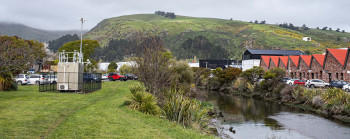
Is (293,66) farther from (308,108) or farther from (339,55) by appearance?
(308,108)

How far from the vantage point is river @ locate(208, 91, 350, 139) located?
74.3ft

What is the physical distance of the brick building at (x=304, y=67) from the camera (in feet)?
203

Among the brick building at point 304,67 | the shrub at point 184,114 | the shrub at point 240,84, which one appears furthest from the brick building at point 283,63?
the shrub at point 184,114

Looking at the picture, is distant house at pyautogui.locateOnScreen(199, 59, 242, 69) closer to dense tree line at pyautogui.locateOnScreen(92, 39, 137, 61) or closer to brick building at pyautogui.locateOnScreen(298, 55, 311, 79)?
dense tree line at pyautogui.locateOnScreen(92, 39, 137, 61)

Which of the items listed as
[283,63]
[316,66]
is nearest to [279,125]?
[316,66]

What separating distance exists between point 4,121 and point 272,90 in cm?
4118

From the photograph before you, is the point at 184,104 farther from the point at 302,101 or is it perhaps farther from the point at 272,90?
the point at 272,90

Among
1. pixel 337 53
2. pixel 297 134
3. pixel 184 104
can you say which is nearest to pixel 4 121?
pixel 184 104

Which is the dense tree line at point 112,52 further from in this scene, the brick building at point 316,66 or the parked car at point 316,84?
the parked car at point 316,84

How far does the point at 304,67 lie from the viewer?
63031 mm

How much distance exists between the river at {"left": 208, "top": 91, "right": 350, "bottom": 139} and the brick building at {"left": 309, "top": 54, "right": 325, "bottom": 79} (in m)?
23.8

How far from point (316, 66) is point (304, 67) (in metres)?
5.31

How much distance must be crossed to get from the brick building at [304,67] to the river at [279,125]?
2871 cm

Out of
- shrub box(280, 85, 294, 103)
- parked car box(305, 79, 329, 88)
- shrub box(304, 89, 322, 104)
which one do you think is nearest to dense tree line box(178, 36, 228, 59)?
parked car box(305, 79, 329, 88)
